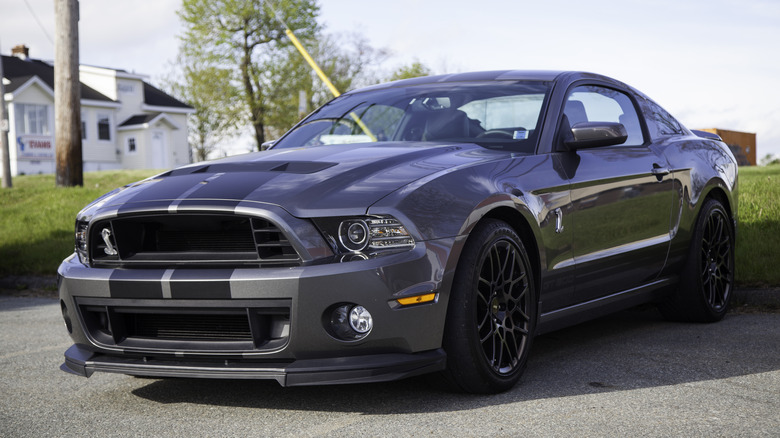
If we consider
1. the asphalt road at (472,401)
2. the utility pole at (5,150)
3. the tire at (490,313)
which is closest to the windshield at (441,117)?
the tire at (490,313)

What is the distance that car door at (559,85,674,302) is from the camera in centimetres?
464

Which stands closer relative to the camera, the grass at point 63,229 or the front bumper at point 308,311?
the front bumper at point 308,311

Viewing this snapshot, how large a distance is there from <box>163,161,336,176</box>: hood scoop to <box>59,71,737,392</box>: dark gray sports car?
1 cm

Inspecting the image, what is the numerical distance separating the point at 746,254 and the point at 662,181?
2.35 m

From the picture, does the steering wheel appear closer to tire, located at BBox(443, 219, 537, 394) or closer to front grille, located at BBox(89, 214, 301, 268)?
tire, located at BBox(443, 219, 537, 394)

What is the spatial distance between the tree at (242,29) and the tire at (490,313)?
3789cm

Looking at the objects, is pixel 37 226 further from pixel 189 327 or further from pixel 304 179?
pixel 304 179

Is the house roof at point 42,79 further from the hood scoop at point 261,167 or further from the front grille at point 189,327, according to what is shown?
the front grille at point 189,327

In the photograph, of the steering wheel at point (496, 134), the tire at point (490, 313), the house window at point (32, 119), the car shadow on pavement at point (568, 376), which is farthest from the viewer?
the house window at point (32, 119)

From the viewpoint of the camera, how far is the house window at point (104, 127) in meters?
45.8

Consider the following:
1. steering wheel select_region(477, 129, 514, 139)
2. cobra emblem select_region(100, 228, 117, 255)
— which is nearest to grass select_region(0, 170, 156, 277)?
cobra emblem select_region(100, 228, 117, 255)

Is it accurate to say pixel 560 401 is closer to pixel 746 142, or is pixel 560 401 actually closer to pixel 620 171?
pixel 620 171

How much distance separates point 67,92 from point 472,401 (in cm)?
1361

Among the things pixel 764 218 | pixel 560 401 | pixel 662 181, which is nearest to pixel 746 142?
pixel 764 218
